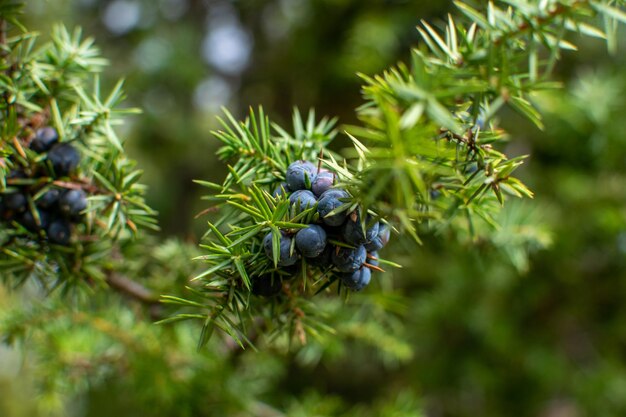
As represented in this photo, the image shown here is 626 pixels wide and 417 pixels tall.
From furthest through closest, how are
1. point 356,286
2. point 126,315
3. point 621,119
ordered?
point 621,119 < point 126,315 < point 356,286

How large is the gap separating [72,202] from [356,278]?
34cm

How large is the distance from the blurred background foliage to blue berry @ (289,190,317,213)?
284mm

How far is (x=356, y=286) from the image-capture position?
489 millimetres

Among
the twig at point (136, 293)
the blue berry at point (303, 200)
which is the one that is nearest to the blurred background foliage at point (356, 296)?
the twig at point (136, 293)

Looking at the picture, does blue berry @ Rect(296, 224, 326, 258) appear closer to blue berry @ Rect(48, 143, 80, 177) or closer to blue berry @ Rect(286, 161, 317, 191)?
blue berry @ Rect(286, 161, 317, 191)

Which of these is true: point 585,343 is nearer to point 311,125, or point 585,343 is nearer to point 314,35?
point 314,35

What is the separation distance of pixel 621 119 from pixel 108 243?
1230 millimetres

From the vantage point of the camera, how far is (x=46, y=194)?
59 cm

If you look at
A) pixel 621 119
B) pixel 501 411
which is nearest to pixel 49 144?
pixel 621 119

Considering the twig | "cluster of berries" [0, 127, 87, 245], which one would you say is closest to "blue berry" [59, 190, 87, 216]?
"cluster of berries" [0, 127, 87, 245]

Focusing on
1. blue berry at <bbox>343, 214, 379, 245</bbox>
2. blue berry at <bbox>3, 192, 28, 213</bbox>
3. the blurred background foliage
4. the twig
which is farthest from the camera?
the blurred background foliage

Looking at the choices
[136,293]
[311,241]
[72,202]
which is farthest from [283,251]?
[136,293]

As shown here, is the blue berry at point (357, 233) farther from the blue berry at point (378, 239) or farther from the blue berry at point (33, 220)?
the blue berry at point (33, 220)

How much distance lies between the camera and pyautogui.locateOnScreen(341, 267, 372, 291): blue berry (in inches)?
19.1
